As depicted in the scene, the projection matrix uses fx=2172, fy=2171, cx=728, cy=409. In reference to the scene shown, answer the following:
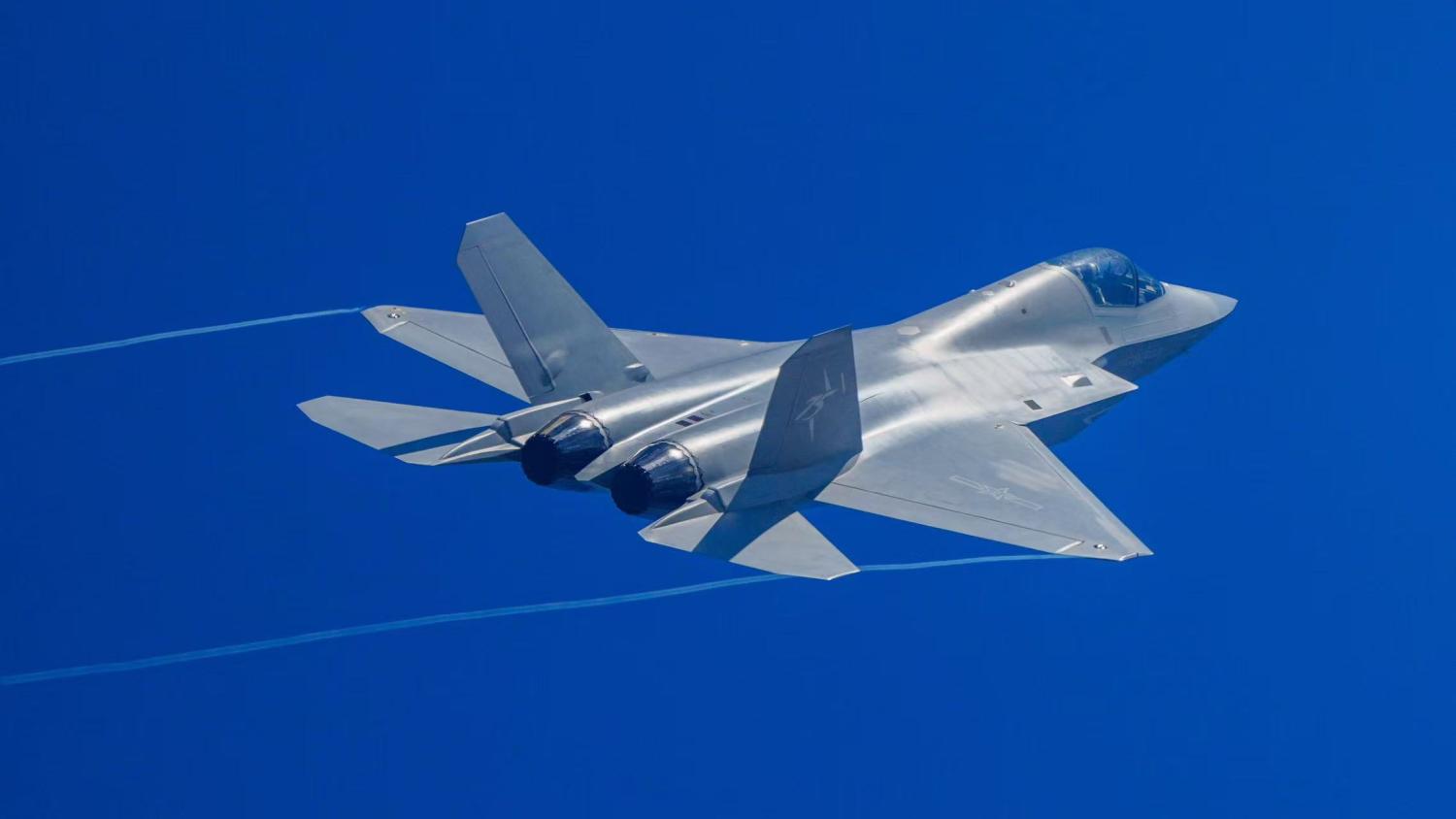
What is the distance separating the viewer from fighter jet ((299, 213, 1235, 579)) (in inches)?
862

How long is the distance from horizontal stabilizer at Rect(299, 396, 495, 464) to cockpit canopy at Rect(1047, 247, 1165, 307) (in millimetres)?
7896

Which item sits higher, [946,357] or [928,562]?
[946,357]

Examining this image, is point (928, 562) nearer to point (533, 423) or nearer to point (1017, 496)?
point (1017, 496)

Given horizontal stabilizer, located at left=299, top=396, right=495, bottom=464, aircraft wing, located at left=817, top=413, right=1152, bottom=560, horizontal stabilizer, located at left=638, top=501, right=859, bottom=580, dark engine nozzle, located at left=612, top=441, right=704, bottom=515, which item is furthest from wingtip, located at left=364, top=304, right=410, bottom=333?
aircraft wing, located at left=817, top=413, right=1152, bottom=560

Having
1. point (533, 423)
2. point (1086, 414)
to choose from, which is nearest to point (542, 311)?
point (533, 423)

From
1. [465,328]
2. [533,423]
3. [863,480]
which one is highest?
[465,328]

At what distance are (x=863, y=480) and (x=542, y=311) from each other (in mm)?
3886

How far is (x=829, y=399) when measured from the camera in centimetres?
2231

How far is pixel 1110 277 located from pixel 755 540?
7.44 meters

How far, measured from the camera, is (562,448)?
22.2 meters

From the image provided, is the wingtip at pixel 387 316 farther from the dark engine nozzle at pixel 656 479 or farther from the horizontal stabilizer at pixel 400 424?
the dark engine nozzle at pixel 656 479

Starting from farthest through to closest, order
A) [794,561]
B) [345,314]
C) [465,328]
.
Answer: [345,314], [465,328], [794,561]

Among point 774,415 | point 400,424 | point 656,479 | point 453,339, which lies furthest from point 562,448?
point 453,339

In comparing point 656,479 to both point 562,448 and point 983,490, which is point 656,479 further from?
point 983,490
